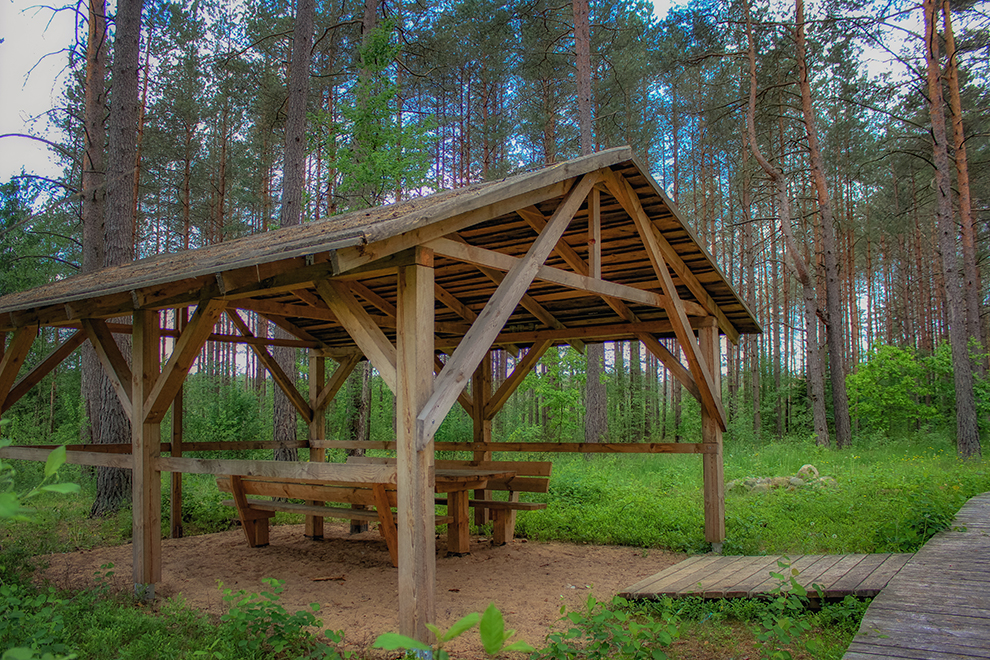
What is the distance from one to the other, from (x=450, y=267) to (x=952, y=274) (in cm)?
Answer: 1111

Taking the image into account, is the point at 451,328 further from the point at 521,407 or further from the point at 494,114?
the point at 521,407

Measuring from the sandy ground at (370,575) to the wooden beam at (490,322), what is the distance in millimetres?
1710

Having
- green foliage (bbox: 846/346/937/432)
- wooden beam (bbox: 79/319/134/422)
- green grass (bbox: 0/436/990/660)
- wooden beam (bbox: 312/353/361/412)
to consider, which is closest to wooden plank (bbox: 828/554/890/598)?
green grass (bbox: 0/436/990/660)

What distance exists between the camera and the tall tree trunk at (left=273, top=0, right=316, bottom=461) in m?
11.0

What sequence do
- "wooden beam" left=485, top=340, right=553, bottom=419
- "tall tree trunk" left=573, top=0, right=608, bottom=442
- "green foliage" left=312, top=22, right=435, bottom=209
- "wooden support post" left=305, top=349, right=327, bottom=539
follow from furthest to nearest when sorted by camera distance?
1. "tall tree trunk" left=573, top=0, right=608, bottom=442
2. "green foliage" left=312, top=22, right=435, bottom=209
3. "wooden support post" left=305, top=349, right=327, bottom=539
4. "wooden beam" left=485, top=340, right=553, bottom=419

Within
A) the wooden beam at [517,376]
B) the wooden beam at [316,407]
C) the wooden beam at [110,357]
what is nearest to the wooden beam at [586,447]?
the wooden beam at [316,407]

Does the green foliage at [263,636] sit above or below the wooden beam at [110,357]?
below

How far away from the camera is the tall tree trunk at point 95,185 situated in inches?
444

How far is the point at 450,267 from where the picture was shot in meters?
7.68

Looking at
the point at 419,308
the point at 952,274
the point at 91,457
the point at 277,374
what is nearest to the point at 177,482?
the point at 277,374

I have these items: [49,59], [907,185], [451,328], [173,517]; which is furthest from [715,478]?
[907,185]

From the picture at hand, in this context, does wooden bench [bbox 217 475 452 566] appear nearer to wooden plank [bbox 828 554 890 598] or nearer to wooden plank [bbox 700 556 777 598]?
wooden plank [bbox 700 556 777 598]

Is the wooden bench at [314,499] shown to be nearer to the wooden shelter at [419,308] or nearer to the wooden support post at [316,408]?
the wooden shelter at [419,308]

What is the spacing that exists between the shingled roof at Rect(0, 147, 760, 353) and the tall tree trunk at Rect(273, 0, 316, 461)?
68.4 inches
